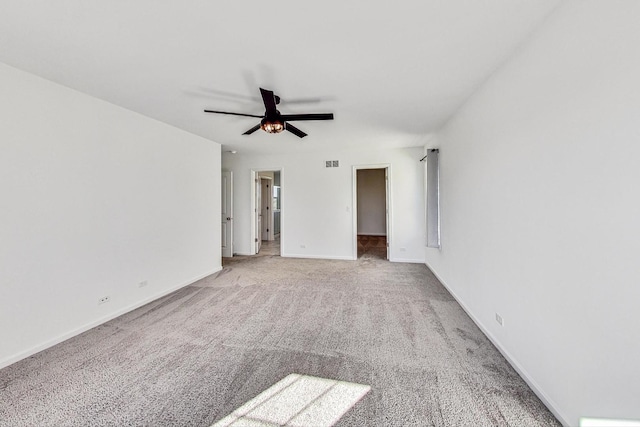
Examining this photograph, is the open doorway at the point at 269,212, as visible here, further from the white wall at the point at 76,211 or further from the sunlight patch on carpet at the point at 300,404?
the sunlight patch on carpet at the point at 300,404

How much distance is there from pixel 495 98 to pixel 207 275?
15.1ft

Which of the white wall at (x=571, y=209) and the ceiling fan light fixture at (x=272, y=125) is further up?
the ceiling fan light fixture at (x=272, y=125)

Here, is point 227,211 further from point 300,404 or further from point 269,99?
point 300,404

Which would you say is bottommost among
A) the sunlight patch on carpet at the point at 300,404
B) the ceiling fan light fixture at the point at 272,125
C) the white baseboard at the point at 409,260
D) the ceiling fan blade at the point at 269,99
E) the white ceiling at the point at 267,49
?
the sunlight patch on carpet at the point at 300,404

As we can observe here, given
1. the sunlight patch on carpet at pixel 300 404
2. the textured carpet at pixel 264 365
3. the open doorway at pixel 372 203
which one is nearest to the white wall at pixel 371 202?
the open doorway at pixel 372 203

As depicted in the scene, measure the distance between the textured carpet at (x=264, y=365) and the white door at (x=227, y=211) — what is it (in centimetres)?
258

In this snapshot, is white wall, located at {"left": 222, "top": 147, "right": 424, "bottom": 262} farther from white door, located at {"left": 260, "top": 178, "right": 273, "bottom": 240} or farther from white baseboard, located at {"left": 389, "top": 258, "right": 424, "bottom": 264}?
white door, located at {"left": 260, "top": 178, "right": 273, "bottom": 240}

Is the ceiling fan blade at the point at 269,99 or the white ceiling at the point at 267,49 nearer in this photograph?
the white ceiling at the point at 267,49

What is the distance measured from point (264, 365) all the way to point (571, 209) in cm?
225

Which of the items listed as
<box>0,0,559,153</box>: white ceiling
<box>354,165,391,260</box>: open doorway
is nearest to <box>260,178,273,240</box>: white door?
<box>354,165,391,260</box>: open doorway

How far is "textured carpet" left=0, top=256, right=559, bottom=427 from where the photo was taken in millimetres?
1454

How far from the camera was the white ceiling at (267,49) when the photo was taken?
142 cm

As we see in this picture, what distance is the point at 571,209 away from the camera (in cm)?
128

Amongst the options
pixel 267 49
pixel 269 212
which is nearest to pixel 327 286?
pixel 267 49
